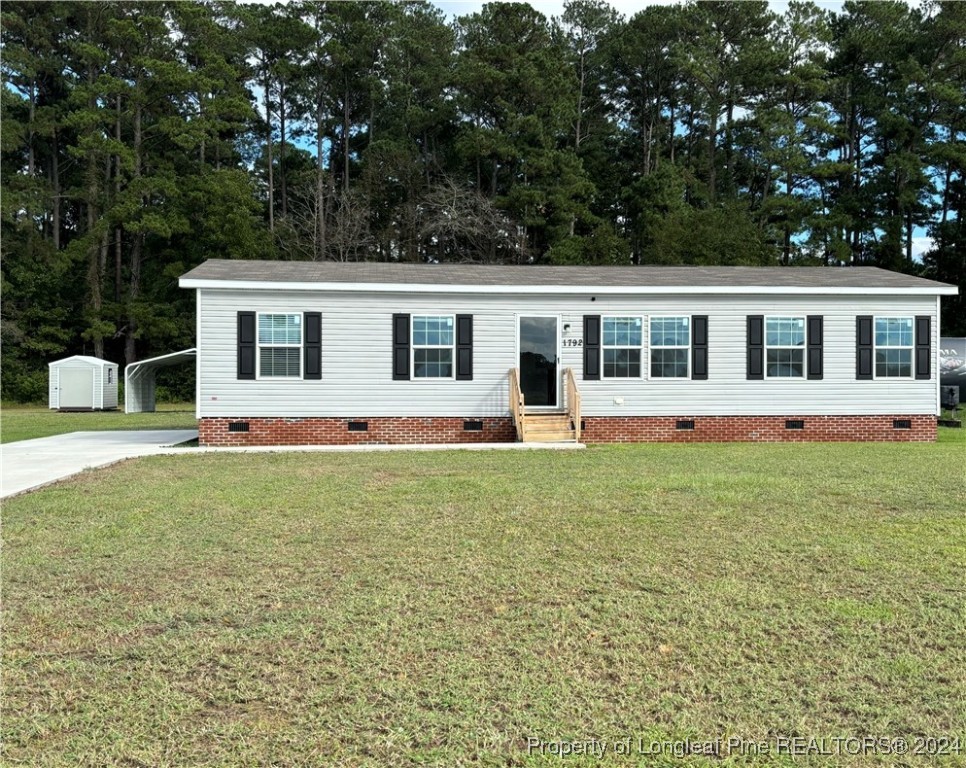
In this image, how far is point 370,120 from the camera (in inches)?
1399

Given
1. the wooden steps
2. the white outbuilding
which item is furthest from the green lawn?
the white outbuilding

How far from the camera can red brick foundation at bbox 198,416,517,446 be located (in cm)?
1309

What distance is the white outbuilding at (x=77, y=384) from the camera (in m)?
23.6

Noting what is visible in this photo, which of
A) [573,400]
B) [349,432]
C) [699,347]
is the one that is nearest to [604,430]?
[573,400]

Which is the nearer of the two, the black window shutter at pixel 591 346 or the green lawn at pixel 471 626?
the green lawn at pixel 471 626

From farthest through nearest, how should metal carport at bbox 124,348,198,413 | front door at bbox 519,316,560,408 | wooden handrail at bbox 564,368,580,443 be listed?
metal carport at bbox 124,348,198,413
front door at bbox 519,316,560,408
wooden handrail at bbox 564,368,580,443

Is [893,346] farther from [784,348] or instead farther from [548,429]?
[548,429]

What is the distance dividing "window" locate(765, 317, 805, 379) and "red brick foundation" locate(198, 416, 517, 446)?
4.87 meters

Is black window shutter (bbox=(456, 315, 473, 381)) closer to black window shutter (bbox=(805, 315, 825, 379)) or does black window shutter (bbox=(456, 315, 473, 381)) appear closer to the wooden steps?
the wooden steps

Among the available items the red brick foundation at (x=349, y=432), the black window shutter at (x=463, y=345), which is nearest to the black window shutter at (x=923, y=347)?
the red brick foundation at (x=349, y=432)

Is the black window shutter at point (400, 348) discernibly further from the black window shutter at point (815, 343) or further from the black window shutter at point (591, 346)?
the black window shutter at point (815, 343)

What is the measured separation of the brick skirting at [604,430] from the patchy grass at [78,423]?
4.84 meters

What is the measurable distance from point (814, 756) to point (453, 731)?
49.6 inches

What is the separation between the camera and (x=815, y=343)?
13945mm
